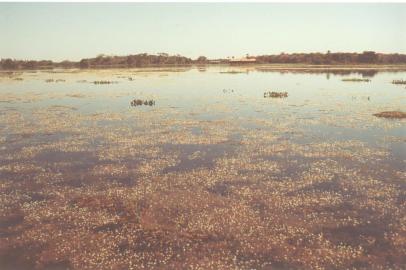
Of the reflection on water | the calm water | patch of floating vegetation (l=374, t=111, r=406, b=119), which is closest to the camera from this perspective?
the reflection on water

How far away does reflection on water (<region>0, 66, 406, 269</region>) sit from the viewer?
11412 millimetres

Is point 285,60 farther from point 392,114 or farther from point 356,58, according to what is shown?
point 392,114

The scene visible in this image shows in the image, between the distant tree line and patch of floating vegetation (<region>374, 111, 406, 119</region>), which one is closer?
patch of floating vegetation (<region>374, 111, 406, 119</region>)

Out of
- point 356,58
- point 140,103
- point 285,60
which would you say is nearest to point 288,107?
point 140,103

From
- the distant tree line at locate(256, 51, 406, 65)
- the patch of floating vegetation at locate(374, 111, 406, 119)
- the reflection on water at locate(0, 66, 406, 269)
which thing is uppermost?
the distant tree line at locate(256, 51, 406, 65)

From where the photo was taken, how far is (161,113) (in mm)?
36781

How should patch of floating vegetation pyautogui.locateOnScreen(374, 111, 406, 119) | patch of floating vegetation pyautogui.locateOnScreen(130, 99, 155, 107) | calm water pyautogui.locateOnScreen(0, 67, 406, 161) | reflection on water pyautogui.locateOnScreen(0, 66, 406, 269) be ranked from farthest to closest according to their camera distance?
patch of floating vegetation pyautogui.locateOnScreen(130, 99, 155, 107) < patch of floating vegetation pyautogui.locateOnScreen(374, 111, 406, 119) < calm water pyautogui.locateOnScreen(0, 67, 406, 161) < reflection on water pyautogui.locateOnScreen(0, 66, 406, 269)

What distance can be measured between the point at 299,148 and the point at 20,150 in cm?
1780

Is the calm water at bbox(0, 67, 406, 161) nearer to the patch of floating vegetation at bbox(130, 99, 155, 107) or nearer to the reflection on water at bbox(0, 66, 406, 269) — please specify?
the reflection on water at bbox(0, 66, 406, 269)

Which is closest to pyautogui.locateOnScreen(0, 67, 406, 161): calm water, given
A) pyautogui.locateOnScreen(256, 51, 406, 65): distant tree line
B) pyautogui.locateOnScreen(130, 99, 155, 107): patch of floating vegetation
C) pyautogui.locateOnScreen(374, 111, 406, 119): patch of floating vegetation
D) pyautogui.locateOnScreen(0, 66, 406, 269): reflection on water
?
pyautogui.locateOnScreen(0, 66, 406, 269): reflection on water

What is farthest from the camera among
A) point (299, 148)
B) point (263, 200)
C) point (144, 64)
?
point (144, 64)

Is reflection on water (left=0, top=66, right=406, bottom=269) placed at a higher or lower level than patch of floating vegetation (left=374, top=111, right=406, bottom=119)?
lower

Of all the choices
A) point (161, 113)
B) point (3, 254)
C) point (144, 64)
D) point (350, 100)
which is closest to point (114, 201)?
point (3, 254)

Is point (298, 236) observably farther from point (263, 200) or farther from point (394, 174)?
point (394, 174)
